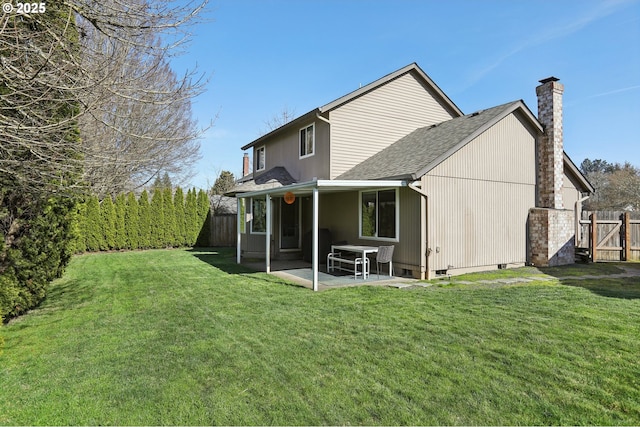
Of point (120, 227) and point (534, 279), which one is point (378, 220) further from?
point (120, 227)

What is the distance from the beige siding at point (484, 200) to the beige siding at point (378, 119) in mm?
3474

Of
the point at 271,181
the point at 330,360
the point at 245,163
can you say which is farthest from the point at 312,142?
the point at 245,163

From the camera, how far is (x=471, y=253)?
1026 cm

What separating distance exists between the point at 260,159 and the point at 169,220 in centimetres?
625

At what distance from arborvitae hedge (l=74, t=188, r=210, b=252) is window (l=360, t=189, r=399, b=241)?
39.9 ft

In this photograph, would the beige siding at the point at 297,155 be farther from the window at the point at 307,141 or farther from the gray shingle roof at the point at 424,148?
the gray shingle roof at the point at 424,148

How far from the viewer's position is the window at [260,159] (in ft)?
57.9

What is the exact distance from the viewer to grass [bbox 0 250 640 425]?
307 cm

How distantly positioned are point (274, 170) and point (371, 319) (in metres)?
10.8

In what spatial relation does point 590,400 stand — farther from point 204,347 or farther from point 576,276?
point 576,276

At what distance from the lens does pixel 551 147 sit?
38.4ft

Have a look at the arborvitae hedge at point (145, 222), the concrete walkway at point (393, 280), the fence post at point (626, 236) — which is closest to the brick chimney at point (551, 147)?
the concrete walkway at point (393, 280)

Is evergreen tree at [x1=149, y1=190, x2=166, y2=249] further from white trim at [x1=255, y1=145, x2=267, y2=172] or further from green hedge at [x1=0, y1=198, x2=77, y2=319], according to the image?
green hedge at [x1=0, y1=198, x2=77, y2=319]

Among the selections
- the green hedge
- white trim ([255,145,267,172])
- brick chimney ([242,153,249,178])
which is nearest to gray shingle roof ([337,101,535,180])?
white trim ([255,145,267,172])
